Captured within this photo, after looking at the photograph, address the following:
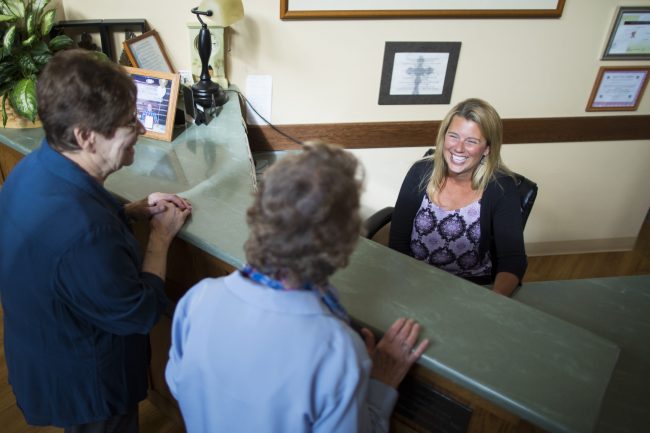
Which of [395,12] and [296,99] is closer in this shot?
[395,12]

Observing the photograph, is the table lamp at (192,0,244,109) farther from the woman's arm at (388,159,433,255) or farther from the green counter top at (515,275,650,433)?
the green counter top at (515,275,650,433)

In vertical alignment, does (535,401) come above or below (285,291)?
below

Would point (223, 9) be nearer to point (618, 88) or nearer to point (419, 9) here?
point (419, 9)

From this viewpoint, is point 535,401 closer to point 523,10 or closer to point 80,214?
point 80,214

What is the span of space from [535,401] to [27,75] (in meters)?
1.92

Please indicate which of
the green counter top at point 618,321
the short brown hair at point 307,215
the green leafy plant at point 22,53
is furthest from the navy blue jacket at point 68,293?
the green counter top at point 618,321

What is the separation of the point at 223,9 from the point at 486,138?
1170 mm

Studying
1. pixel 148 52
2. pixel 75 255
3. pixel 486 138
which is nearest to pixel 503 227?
pixel 486 138

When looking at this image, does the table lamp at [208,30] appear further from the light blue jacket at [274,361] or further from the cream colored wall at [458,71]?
the light blue jacket at [274,361]

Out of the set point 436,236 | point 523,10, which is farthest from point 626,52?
point 436,236

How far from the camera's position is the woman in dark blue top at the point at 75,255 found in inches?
36.9

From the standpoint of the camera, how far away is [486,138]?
1.66 metres

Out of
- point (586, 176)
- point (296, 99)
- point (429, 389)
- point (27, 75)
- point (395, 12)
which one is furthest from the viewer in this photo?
point (586, 176)

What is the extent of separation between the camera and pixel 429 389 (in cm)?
93
